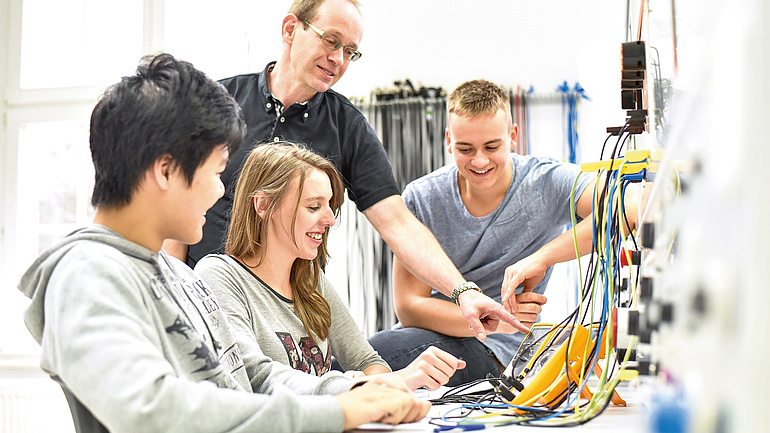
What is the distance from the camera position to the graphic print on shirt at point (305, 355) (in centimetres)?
127

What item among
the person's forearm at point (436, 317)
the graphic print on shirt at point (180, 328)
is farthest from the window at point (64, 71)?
the graphic print on shirt at point (180, 328)

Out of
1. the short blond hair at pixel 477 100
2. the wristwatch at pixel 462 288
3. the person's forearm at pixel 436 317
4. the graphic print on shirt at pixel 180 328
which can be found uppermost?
the short blond hair at pixel 477 100

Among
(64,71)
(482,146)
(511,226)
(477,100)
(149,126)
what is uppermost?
(64,71)

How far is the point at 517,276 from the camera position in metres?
1.54

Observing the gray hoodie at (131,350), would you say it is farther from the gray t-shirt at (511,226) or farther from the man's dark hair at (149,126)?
the gray t-shirt at (511,226)

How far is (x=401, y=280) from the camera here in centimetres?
208

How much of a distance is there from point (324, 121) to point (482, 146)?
0.47 meters

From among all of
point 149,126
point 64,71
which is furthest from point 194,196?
point 64,71

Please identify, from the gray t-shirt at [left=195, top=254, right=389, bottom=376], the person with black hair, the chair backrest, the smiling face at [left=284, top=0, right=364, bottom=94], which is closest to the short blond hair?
the smiling face at [left=284, top=0, right=364, bottom=94]

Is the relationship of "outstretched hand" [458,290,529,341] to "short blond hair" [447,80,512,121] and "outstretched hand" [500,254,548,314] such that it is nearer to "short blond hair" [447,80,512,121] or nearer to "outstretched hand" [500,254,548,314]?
"outstretched hand" [500,254,548,314]

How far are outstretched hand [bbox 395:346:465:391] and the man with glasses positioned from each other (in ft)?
2.01

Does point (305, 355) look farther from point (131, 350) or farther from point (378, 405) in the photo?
point (131, 350)

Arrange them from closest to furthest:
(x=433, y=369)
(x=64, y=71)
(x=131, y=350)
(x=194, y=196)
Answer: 1. (x=131, y=350)
2. (x=194, y=196)
3. (x=433, y=369)
4. (x=64, y=71)

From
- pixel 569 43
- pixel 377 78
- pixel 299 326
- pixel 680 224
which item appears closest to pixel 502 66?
pixel 569 43
